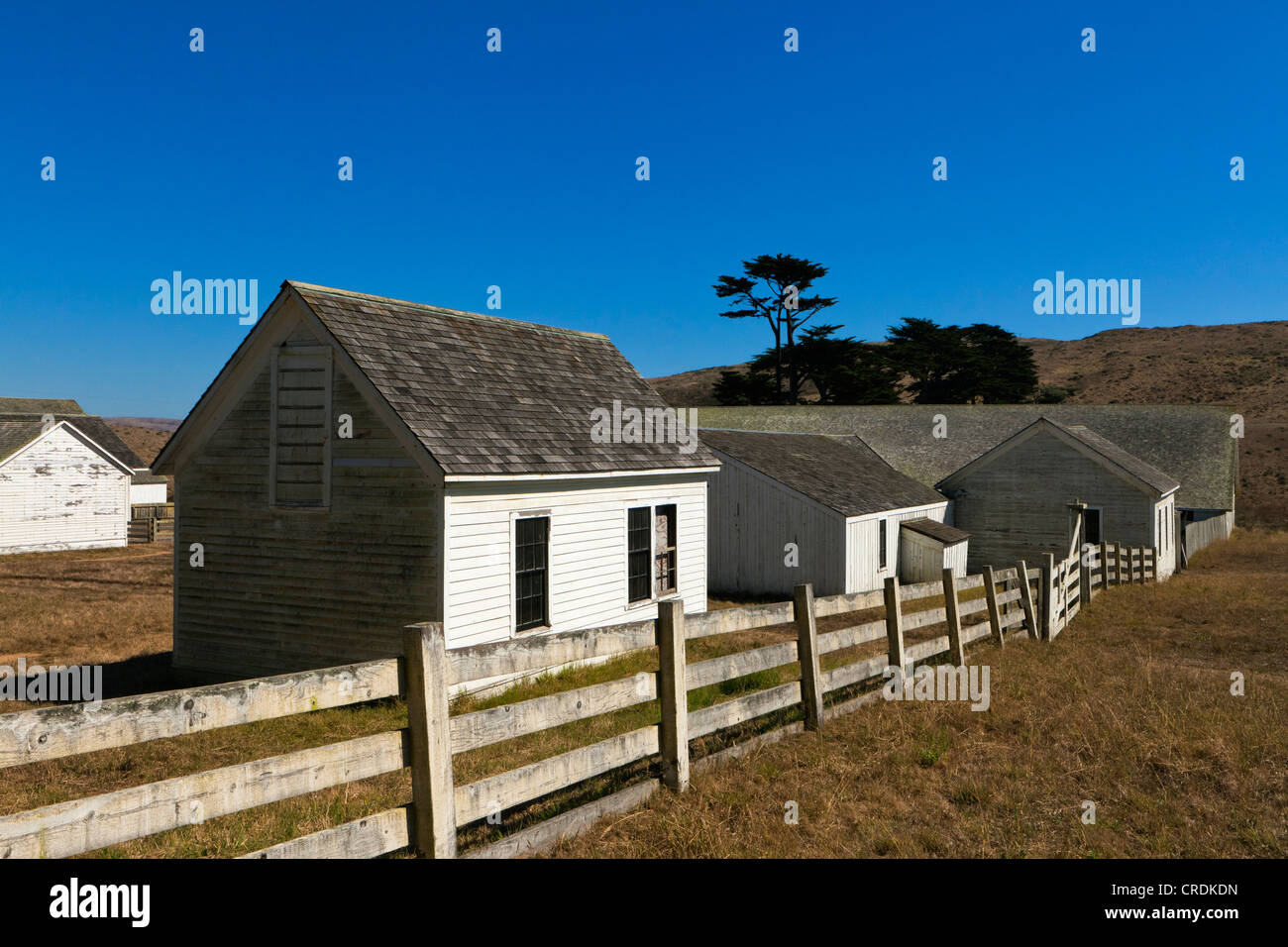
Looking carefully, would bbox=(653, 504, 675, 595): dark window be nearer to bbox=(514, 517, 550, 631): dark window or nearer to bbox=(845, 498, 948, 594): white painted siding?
bbox=(514, 517, 550, 631): dark window

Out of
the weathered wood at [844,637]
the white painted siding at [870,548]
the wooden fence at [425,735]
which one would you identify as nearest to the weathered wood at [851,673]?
the wooden fence at [425,735]

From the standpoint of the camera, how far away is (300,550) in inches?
515

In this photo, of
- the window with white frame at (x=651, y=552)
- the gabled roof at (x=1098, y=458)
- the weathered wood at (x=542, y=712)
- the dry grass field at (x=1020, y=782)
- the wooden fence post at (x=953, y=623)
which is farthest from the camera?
the gabled roof at (x=1098, y=458)

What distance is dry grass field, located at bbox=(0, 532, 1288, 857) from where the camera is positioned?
548 cm

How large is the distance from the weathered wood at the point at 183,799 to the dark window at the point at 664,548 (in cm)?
1233

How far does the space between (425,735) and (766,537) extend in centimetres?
2148

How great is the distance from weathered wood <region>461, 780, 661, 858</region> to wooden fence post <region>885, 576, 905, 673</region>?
391 cm

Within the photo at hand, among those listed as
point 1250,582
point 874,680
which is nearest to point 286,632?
point 874,680

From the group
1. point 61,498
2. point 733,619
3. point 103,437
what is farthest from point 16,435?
point 733,619

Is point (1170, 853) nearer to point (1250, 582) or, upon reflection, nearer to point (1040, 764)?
point (1040, 764)

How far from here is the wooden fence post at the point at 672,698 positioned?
622 cm

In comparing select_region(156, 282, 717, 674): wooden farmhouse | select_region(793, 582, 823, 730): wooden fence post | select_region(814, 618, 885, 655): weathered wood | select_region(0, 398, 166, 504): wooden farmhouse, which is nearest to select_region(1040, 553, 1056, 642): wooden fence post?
select_region(814, 618, 885, 655): weathered wood

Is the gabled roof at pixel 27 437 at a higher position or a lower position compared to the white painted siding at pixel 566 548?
higher

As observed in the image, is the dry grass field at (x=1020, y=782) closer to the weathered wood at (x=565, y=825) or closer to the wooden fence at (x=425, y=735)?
the weathered wood at (x=565, y=825)
